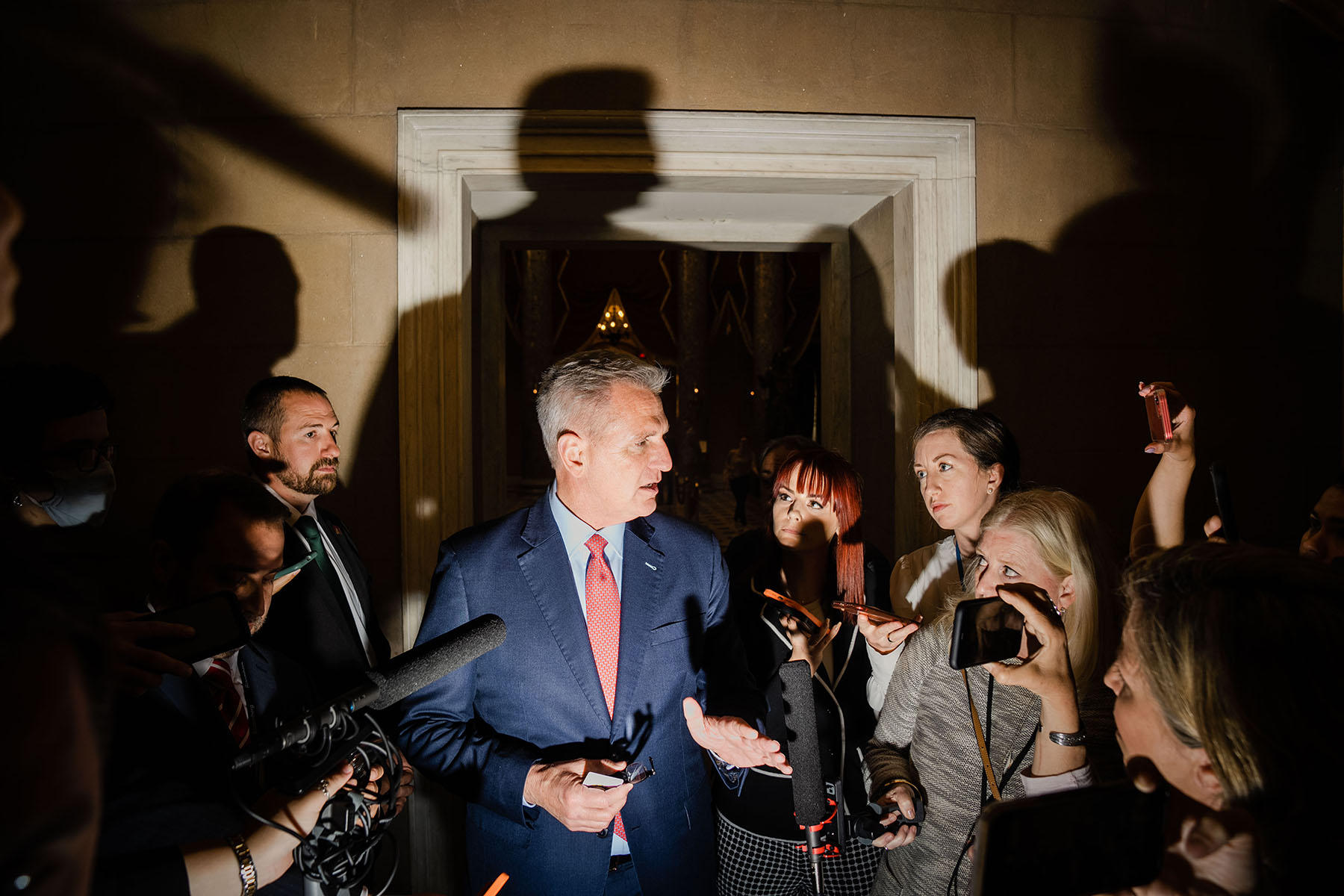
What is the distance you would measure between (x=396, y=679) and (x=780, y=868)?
5.57ft

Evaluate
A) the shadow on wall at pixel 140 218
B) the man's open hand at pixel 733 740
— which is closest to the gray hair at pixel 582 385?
the man's open hand at pixel 733 740

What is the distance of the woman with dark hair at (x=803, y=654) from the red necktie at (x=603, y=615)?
473mm

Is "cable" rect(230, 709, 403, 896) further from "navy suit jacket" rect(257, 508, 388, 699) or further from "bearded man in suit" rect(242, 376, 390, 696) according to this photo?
"bearded man in suit" rect(242, 376, 390, 696)

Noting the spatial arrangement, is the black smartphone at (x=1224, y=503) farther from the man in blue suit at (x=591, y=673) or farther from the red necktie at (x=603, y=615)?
the red necktie at (x=603, y=615)

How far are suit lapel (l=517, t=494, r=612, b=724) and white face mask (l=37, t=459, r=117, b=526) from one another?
1.61m

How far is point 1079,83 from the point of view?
323 centimetres

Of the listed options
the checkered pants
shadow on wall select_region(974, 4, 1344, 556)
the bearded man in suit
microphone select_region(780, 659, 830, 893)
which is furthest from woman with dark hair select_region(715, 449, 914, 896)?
the bearded man in suit

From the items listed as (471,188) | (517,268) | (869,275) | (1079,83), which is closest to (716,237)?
(869,275)

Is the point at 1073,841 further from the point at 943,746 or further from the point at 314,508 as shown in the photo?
the point at 314,508

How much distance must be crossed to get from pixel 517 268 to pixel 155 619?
1727 cm

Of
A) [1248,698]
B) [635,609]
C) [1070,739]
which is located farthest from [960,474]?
[1248,698]

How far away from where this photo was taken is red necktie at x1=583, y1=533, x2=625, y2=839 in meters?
1.94

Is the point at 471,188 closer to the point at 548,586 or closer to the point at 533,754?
the point at 548,586

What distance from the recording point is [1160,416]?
92.7 inches
